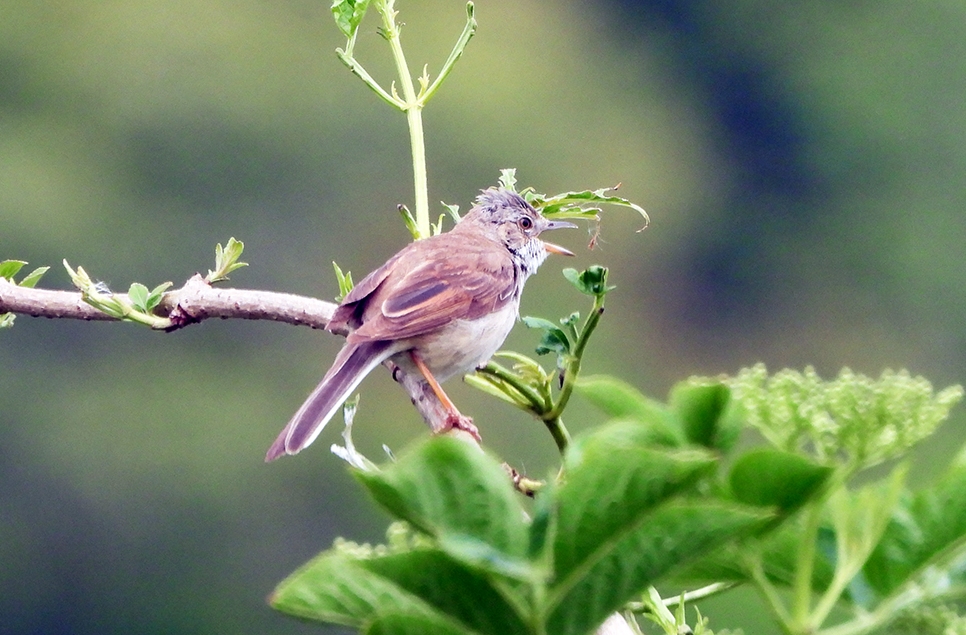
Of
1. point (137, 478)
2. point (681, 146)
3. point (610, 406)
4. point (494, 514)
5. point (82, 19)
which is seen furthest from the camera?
point (681, 146)

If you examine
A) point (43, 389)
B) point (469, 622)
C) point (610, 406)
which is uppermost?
point (43, 389)

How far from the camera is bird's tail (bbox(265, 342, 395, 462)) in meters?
3.00

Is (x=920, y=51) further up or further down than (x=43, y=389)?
further up

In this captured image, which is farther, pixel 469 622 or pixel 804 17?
pixel 804 17

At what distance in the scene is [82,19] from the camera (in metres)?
39.8

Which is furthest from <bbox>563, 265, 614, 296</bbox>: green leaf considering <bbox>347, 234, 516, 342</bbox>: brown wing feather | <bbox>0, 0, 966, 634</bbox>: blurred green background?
<bbox>0, 0, 966, 634</bbox>: blurred green background

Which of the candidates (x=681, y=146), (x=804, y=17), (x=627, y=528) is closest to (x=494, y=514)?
(x=627, y=528)

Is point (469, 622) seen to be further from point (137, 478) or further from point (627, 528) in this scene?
point (137, 478)

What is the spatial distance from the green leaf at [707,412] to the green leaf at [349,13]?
1773 millimetres

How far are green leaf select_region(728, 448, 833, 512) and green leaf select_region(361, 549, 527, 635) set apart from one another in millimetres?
183

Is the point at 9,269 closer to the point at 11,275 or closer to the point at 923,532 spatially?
the point at 11,275

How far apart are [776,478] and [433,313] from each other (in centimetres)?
343

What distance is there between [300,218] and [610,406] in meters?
33.1

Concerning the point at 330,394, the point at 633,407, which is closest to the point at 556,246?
the point at 330,394
